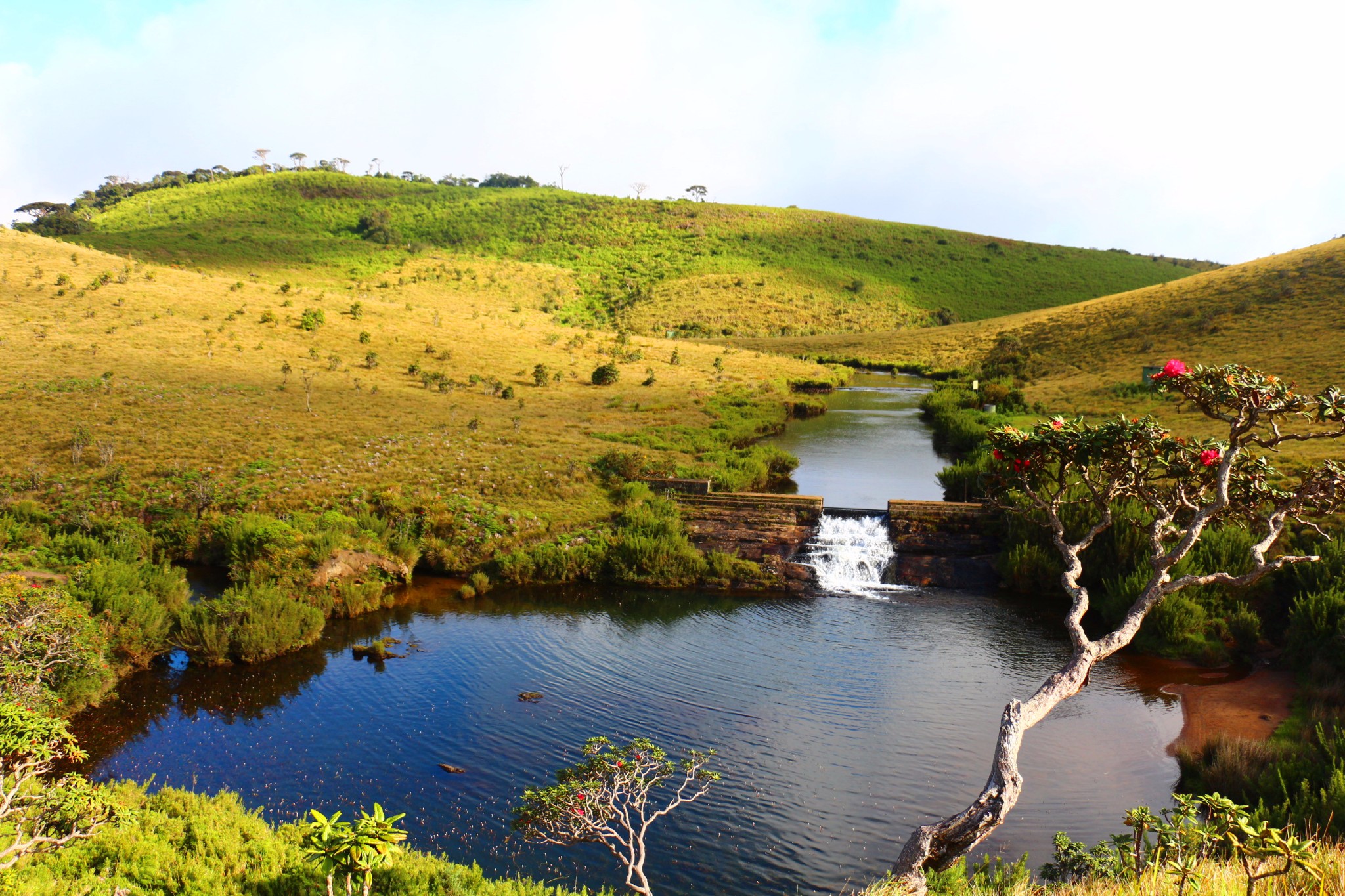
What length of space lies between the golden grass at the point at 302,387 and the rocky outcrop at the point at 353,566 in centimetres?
358

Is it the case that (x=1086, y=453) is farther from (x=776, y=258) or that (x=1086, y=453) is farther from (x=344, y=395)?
(x=776, y=258)

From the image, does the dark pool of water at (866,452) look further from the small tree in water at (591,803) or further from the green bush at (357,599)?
the small tree in water at (591,803)

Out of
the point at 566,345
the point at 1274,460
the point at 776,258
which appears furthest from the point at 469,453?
the point at 776,258

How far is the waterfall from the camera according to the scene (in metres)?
21.1

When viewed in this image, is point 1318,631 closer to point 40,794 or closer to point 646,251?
point 40,794

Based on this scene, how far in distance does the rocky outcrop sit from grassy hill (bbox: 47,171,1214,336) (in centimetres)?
6521

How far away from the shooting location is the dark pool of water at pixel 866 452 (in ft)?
96.4

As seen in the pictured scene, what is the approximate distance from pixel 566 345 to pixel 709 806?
157 feet

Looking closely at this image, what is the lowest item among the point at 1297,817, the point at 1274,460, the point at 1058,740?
the point at 1058,740

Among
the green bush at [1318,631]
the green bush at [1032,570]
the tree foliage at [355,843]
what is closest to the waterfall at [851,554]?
the green bush at [1032,570]

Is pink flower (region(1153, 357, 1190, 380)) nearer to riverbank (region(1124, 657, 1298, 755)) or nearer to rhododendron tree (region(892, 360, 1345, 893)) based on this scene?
rhododendron tree (region(892, 360, 1345, 893))

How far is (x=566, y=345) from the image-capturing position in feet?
185

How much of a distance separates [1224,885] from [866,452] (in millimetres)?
30501

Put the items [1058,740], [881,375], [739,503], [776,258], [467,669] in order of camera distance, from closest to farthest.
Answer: [1058,740] < [467,669] < [739,503] < [881,375] < [776,258]
